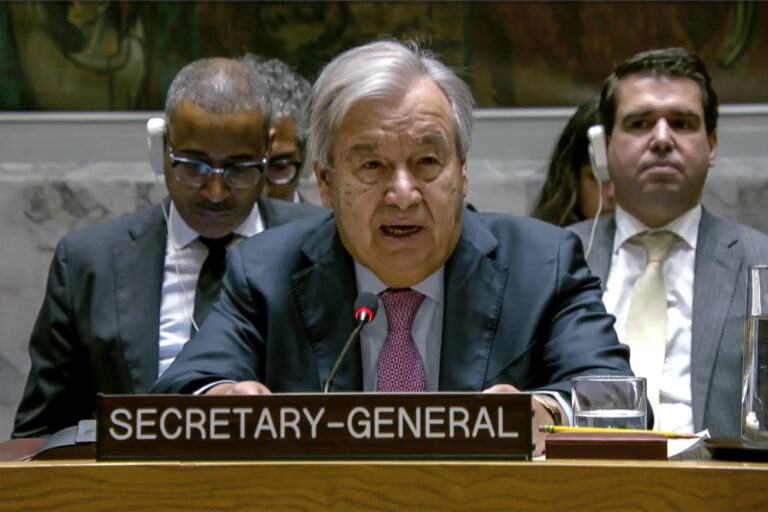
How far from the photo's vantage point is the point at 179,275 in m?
3.70

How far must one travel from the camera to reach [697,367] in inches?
134

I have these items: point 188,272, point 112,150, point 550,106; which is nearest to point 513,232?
point 188,272

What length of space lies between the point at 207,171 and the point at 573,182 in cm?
137

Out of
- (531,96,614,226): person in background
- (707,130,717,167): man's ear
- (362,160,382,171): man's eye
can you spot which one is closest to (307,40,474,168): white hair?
(362,160,382,171): man's eye

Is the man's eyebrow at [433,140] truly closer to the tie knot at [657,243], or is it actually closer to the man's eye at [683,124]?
the tie knot at [657,243]

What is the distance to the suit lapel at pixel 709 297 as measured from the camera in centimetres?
338

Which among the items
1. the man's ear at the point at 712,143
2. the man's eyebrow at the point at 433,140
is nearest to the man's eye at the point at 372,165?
the man's eyebrow at the point at 433,140

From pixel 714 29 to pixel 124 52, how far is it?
2272 mm

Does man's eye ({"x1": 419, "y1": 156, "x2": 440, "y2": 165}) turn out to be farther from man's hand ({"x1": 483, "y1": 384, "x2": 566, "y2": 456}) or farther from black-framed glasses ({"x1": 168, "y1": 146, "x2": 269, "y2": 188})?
black-framed glasses ({"x1": 168, "y1": 146, "x2": 269, "y2": 188})

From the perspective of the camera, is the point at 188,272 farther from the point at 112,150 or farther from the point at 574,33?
the point at 574,33

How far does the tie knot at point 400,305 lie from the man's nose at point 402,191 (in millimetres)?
199

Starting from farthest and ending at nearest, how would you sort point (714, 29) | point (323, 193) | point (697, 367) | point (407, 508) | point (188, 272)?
point (714, 29)
point (188, 272)
point (697, 367)
point (323, 193)
point (407, 508)

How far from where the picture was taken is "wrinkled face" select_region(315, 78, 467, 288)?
2625 millimetres

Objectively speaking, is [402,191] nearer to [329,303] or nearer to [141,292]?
[329,303]
